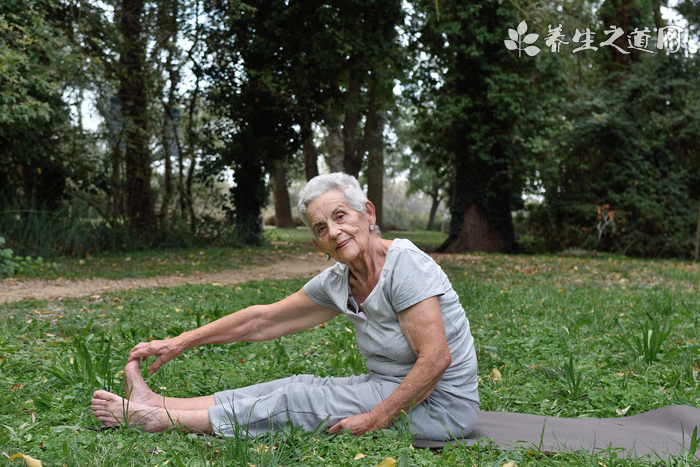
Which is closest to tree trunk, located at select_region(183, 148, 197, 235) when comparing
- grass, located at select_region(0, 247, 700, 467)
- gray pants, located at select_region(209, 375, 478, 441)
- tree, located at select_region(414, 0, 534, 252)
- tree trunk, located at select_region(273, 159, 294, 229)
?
tree, located at select_region(414, 0, 534, 252)

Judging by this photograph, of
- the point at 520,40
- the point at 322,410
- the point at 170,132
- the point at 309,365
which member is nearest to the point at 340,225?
the point at 322,410

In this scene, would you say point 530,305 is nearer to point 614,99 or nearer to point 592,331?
point 592,331

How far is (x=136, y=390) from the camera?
112 inches

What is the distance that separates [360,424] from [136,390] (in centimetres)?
113

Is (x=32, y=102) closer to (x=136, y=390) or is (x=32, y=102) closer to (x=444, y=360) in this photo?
(x=136, y=390)

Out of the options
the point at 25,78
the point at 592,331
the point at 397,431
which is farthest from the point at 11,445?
the point at 25,78

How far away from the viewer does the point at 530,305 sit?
19.9 ft

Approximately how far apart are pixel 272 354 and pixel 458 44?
12.8 metres

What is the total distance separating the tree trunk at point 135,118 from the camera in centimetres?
1203

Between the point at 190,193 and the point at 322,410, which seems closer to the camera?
the point at 322,410

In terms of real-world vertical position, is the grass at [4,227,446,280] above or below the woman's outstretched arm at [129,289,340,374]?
below

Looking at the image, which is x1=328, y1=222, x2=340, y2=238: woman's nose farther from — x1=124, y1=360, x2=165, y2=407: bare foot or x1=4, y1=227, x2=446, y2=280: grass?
x1=4, y1=227, x2=446, y2=280: grass

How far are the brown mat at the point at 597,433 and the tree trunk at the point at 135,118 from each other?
10.6 m

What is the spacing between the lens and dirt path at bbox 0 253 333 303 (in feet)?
23.7
